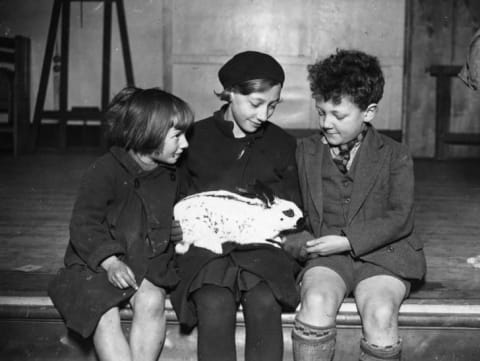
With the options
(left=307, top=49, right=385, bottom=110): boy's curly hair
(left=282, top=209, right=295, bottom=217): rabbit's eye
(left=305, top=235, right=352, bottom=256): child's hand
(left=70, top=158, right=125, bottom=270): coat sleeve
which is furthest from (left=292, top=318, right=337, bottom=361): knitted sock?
(left=307, top=49, right=385, bottom=110): boy's curly hair

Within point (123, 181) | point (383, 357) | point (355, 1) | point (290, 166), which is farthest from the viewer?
point (355, 1)

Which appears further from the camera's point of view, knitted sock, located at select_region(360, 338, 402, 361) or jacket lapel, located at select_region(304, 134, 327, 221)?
jacket lapel, located at select_region(304, 134, 327, 221)

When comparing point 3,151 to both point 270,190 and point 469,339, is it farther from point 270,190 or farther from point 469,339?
point 469,339

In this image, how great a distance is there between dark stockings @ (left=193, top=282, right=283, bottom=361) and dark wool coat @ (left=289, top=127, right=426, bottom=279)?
27 centimetres

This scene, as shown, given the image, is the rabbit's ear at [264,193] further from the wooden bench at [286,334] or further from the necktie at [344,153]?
the wooden bench at [286,334]

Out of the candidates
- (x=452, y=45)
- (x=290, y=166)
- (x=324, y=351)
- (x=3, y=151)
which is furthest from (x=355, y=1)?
(x=324, y=351)

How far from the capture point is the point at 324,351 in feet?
6.14

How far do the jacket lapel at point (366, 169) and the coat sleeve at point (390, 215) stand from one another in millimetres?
32

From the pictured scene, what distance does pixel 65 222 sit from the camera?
3.24 meters

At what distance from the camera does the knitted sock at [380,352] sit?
1.84 metres

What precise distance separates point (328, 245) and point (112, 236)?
0.65 m

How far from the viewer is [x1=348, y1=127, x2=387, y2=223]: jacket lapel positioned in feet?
Answer: 6.84

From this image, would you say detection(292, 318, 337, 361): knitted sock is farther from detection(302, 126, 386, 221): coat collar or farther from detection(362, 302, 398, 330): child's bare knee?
detection(302, 126, 386, 221): coat collar

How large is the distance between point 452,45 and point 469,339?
491 centimetres
